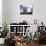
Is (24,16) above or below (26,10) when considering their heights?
below

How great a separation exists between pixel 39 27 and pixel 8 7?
165 cm

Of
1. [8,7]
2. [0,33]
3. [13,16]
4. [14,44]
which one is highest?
[8,7]

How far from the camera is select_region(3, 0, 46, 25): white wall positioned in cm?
631

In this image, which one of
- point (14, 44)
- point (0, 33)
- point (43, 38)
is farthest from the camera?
point (43, 38)

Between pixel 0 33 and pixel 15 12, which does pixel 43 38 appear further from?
pixel 15 12

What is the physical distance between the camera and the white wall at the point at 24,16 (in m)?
6.31

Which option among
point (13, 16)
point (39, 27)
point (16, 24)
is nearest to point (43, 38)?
point (39, 27)

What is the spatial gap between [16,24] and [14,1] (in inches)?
41.2

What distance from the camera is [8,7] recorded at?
631cm

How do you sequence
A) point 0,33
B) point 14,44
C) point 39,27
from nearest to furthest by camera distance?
point 14,44
point 0,33
point 39,27

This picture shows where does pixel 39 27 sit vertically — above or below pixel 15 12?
below

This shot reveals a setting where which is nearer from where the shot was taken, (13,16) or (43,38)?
(43,38)

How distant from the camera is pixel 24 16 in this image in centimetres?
635

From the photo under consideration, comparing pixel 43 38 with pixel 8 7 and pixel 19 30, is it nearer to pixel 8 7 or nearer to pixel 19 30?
pixel 19 30
